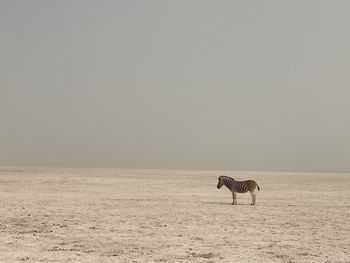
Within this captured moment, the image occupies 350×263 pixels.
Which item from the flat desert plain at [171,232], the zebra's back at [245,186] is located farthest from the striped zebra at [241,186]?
the flat desert plain at [171,232]

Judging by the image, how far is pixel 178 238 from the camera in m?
11.9

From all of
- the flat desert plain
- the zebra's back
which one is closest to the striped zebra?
the zebra's back

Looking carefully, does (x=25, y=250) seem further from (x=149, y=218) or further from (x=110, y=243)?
(x=149, y=218)

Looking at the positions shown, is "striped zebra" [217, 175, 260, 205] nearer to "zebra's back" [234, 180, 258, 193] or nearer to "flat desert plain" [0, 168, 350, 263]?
"zebra's back" [234, 180, 258, 193]

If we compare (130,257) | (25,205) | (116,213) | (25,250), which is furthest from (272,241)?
(25,205)

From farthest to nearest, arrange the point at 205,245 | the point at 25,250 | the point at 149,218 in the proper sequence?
the point at 149,218, the point at 205,245, the point at 25,250

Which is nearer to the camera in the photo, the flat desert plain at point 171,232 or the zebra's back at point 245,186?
the flat desert plain at point 171,232

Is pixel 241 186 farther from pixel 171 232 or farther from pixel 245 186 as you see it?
pixel 171 232

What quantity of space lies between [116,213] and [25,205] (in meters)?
4.67

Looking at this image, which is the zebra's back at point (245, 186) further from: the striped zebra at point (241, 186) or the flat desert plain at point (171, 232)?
the flat desert plain at point (171, 232)

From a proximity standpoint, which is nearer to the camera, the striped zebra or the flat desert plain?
the flat desert plain

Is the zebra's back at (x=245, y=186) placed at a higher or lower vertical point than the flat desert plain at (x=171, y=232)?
higher

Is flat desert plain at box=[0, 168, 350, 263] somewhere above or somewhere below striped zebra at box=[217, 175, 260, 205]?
below

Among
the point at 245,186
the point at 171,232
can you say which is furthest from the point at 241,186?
the point at 171,232
